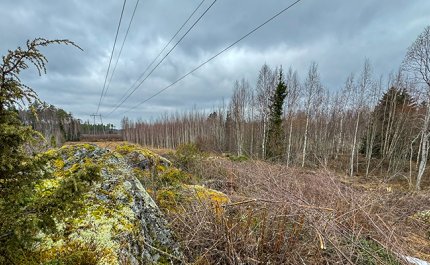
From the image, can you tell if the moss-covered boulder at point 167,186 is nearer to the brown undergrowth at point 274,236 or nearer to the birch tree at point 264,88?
the brown undergrowth at point 274,236

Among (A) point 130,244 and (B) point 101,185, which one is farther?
(B) point 101,185

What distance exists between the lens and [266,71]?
97.0 feet

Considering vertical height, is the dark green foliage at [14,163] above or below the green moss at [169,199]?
above

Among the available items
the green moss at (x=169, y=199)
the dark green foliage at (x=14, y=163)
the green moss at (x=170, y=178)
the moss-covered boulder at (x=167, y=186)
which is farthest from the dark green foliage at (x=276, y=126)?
the dark green foliage at (x=14, y=163)

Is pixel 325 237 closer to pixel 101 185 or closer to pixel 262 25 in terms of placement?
pixel 101 185

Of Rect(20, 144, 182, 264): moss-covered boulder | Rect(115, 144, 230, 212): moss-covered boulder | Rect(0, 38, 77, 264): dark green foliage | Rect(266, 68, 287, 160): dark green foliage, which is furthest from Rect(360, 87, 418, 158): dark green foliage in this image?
Rect(0, 38, 77, 264): dark green foliage

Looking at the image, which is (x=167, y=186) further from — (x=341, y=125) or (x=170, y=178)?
(x=341, y=125)

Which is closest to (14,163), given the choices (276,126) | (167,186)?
(167,186)

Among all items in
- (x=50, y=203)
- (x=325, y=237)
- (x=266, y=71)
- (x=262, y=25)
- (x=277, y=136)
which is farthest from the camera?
(x=266, y=71)

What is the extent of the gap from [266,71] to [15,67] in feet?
99.5

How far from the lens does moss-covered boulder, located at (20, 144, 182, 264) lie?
1.42 metres

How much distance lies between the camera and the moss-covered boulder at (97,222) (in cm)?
142

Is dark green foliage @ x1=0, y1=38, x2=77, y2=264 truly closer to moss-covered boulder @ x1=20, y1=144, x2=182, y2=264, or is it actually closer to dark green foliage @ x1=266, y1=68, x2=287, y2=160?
moss-covered boulder @ x1=20, y1=144, x2=182, y2=264

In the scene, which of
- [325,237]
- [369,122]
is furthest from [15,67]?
[369,122]
